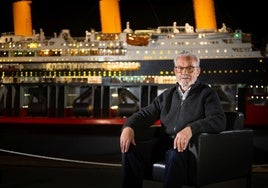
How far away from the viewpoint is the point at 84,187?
148 inches

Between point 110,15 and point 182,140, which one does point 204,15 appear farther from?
point 182,140

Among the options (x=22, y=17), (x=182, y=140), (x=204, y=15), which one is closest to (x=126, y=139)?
(x=182, y=140)

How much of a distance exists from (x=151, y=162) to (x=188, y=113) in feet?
1.39

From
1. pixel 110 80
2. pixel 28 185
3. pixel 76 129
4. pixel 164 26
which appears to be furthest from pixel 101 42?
pixel 28 185

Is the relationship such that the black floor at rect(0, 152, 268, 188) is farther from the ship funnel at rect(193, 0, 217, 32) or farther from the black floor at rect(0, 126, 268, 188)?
the ship funnel at rect(193, 0, 217, 32)

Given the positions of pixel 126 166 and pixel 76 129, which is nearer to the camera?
pixel 126 166

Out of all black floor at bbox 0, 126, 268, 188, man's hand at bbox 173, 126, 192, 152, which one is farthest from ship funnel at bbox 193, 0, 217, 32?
man's hand at bbox 173, 126, 192, 152

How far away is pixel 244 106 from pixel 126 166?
1061 cm

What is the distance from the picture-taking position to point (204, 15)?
18.1 metres

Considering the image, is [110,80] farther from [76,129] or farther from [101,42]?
[76,129]

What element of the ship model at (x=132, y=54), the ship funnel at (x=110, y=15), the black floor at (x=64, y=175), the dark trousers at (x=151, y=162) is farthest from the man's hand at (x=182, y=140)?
the ship model at (x=132, y=54)

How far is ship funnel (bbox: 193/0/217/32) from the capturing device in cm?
1759

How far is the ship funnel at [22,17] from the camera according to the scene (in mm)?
19016

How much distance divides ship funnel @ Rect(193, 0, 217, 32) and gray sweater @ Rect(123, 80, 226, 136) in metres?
15.1
